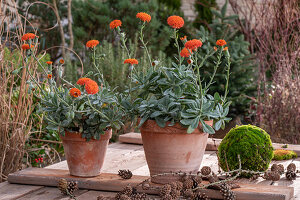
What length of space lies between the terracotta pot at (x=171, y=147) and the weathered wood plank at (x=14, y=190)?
1.68 feet

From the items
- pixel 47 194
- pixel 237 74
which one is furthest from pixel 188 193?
pixel 237 74

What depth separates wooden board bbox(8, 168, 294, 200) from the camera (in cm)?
153

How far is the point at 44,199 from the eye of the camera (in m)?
1.59

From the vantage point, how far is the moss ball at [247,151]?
1.88 m

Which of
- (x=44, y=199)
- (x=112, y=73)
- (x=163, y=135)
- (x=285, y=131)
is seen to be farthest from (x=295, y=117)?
(x=44, y=199)

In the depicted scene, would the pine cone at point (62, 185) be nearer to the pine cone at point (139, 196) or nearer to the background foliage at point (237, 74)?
the pine cone at point (139, 196)

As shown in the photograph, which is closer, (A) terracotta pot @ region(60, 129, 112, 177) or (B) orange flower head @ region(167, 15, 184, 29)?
(B) orange flower head @ region(167, 15, 184, 29)

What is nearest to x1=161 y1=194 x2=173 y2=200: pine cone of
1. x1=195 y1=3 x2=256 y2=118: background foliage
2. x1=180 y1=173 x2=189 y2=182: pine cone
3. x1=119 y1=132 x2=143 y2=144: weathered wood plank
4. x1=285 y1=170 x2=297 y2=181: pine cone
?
x1=180 y1=173 x2=189 y2=182: pine cone

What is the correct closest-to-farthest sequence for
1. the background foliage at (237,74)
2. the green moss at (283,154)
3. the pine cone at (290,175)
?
the pine cone at (290,175) < the green moss at (283,154) < the background foliage at (237,74)

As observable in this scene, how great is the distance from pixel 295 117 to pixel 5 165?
2.48 meters

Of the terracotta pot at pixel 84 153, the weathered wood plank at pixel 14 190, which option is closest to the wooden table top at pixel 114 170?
the weathered wood plank at pixel 14 190

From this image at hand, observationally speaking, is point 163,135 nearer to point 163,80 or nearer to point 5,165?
point 163,80

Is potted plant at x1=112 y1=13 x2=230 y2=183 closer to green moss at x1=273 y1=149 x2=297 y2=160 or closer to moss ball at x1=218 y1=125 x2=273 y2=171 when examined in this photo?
moss ball at x1=218 y1=125 x2=273 y2=171

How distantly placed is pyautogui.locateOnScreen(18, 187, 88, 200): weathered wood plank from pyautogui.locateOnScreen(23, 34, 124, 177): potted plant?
0.37ft
